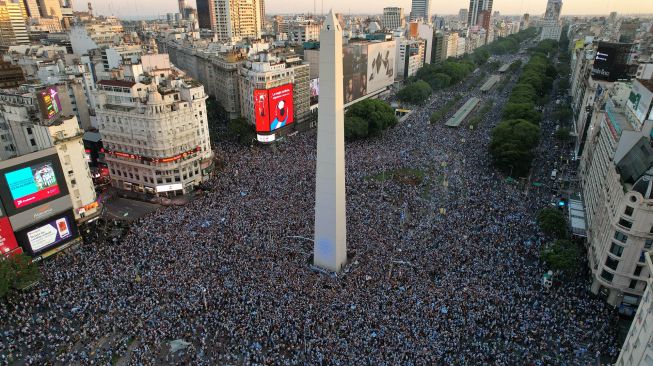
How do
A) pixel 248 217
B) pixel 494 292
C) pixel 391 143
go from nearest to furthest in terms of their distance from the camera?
pixel 494 292 < pixel 248 217 < pixel 391 143

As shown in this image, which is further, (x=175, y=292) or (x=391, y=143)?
(x=391, y=143)

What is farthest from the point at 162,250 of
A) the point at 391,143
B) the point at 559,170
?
the point at 559,170

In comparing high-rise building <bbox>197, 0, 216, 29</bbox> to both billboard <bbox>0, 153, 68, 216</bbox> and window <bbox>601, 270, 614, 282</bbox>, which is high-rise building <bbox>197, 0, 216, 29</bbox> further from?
window <bbox>601, 270, 614, 282</bbox>

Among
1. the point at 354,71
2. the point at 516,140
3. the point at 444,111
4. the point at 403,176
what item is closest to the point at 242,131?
the point at 403,176

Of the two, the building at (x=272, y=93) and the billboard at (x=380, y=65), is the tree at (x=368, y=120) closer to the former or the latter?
the building at (x=272, y=93)

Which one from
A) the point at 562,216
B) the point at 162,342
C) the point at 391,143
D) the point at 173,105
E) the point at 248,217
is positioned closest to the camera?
the point at 162,342

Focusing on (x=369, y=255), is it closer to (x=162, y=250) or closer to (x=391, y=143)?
(x=162, y=250)

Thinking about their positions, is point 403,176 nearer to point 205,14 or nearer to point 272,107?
point 272,107
